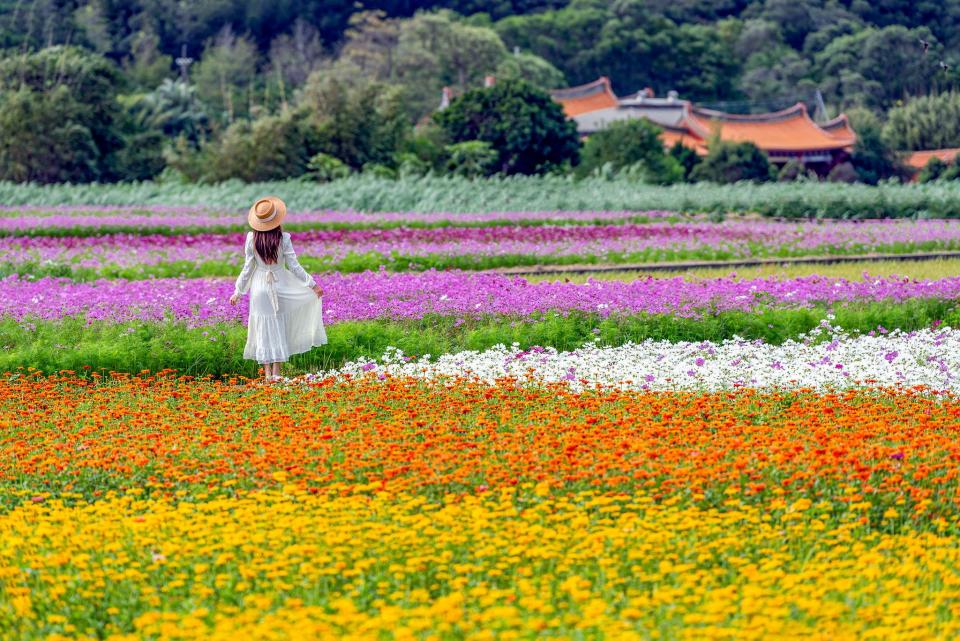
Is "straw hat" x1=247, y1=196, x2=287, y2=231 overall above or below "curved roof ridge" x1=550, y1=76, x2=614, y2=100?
above

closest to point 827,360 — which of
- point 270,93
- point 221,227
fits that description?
point 221,227

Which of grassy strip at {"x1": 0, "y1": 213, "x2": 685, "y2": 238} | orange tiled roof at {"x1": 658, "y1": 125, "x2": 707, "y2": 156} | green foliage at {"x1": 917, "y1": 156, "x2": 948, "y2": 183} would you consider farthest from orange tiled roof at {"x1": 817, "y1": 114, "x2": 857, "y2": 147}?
grassy strip at {"x1": 0, "y1": 213, "x2": 685, "y2": 238}

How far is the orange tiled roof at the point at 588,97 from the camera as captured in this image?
5234 cm

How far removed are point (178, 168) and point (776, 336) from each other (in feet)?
92.4

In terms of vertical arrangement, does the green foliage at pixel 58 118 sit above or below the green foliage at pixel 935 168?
above

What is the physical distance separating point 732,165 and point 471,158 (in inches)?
330

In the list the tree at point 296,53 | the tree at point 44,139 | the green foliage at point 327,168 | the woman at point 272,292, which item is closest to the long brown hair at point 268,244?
the woman at point 272,292

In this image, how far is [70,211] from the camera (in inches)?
1089

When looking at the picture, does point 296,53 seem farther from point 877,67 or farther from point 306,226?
point 306,226

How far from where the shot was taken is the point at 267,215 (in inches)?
400

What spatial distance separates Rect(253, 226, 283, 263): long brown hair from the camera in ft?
33.6

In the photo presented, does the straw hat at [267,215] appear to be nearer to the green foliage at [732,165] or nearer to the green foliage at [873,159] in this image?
the green foliage at [732,165]

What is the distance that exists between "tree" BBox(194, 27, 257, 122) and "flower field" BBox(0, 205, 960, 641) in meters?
38.6

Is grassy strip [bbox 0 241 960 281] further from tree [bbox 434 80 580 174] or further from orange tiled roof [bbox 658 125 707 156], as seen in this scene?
orange tiled roof [bbox 658 125 707 156]
